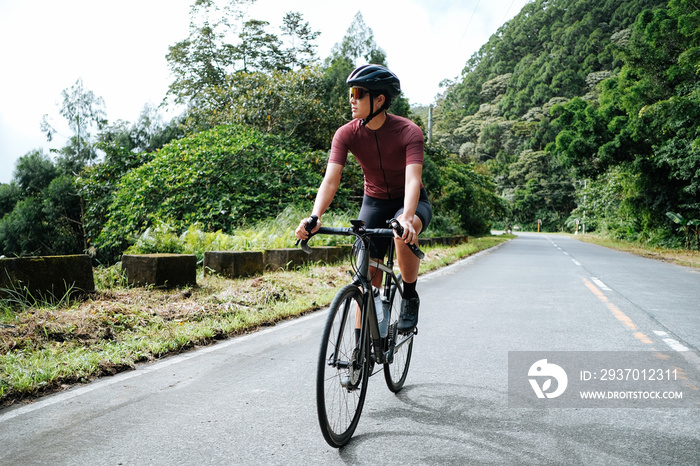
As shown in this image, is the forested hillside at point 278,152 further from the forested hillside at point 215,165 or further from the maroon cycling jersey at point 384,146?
the maroon cycling jersey at point 384,146

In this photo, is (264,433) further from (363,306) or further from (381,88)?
(381,88)

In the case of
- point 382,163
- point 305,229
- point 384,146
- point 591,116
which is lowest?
point 305,229

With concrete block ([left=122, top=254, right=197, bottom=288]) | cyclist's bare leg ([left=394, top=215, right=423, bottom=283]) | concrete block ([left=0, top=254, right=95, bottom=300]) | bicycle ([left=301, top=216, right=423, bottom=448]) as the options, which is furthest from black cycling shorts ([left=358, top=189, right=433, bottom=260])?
concrete block ([left=122, top=254, right=197, bottom=288])

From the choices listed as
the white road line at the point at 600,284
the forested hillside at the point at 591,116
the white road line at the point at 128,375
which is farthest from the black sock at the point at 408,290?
the forested hillside at the point at 591,116

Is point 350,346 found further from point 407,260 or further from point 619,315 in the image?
point 619,315

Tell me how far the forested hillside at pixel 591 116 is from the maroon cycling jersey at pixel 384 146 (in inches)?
748

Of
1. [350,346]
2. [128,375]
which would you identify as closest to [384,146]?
[350,346]

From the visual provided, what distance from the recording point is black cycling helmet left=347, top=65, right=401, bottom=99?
11.0 feet

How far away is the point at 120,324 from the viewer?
5473 millimetres

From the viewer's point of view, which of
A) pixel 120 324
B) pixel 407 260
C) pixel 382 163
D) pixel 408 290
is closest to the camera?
pixel 382 163

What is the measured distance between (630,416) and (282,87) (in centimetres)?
1735

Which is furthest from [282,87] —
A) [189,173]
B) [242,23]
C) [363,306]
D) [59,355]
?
[363,306]

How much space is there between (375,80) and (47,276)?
441cm

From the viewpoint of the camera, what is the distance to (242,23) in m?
29.8
